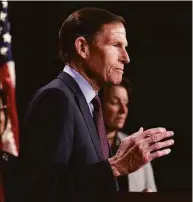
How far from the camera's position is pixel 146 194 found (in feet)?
3.84

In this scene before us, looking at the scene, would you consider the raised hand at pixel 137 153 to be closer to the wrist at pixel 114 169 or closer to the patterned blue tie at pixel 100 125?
the wrist at pixel 114 169

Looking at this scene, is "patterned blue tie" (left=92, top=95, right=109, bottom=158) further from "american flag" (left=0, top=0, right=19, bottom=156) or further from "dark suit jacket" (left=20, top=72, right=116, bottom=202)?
"american flag" (left=0, top=0, right=19, bottom=156)

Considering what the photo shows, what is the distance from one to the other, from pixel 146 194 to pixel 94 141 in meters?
0.17

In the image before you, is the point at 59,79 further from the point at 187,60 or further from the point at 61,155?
the point at 187,60

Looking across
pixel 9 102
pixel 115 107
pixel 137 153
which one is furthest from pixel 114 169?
pixel 115 107

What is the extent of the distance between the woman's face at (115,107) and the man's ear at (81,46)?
1.18 m

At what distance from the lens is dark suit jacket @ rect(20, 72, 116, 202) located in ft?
3.51

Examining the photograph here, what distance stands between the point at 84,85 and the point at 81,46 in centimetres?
10

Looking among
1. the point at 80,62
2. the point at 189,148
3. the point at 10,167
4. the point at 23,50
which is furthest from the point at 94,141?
the point at 189,148

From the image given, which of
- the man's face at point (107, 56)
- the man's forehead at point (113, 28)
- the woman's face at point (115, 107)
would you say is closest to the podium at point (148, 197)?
the man's face at point (107, 56)

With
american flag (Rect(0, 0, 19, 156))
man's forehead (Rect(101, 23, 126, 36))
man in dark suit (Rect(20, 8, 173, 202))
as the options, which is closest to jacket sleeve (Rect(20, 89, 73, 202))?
man in dark suit (Rect(20, 8, 173, 202))

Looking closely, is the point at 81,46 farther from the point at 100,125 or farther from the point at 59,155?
the point at 59,155

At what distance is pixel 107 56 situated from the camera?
4.22ft

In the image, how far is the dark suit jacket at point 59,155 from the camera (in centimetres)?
107
